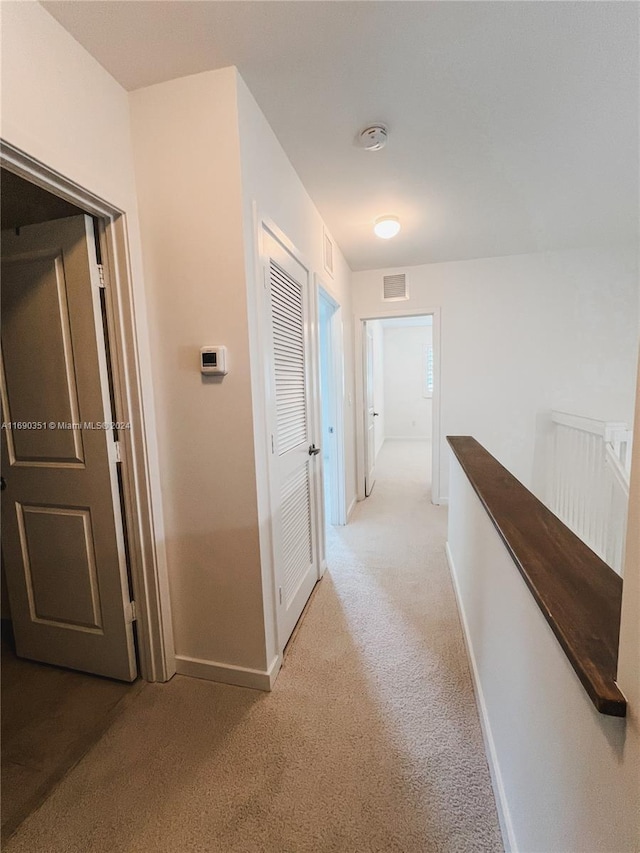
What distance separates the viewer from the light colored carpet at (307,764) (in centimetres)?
107

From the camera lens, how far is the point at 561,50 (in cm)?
128

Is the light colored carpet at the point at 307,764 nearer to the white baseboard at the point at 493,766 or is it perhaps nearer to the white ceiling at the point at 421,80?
the white baseboard at the point at 493,766

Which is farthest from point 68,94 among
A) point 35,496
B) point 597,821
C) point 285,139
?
point 597,821

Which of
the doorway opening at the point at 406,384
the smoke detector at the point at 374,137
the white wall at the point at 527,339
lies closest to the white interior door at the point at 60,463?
the smoke detector at the point at 374,137

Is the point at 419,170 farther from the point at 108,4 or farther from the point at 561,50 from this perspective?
the point at 108,4

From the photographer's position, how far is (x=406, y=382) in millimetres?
7723

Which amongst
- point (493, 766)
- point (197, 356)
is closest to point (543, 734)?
point (493, 766)

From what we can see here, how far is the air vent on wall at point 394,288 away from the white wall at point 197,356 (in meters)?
2.65

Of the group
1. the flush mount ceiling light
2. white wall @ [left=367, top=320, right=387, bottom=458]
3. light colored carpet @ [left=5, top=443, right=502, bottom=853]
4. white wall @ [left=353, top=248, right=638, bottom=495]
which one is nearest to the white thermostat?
light colored carpet @ [left=5, top=443, right=502, bottom=853]

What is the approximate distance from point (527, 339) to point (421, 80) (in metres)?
2.69

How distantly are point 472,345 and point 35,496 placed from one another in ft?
12.0

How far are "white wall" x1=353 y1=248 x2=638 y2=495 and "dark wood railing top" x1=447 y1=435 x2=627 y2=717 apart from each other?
2.49 meters

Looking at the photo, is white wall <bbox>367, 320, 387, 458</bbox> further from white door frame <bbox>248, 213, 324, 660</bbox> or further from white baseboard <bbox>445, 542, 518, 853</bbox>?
white baseboard <bbox>445, 542, 518, 853</bbox>

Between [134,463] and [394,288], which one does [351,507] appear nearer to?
[394,288]
